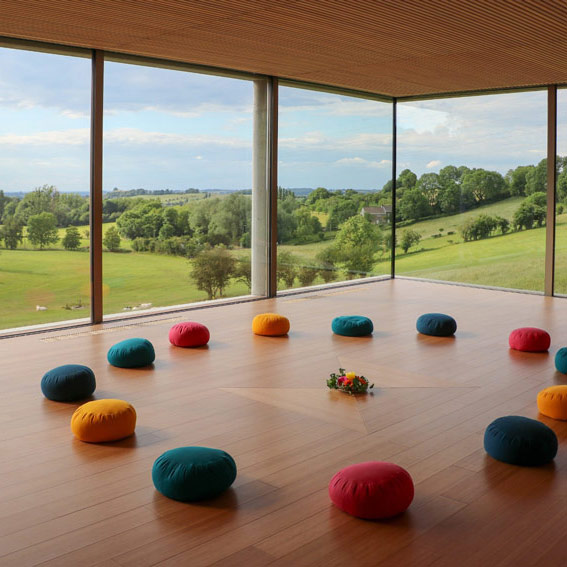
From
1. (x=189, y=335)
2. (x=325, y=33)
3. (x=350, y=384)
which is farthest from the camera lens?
(x=189, y=335)

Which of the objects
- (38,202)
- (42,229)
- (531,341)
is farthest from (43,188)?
(531,341)

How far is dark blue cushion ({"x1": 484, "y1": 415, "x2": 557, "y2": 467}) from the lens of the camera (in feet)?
11.6

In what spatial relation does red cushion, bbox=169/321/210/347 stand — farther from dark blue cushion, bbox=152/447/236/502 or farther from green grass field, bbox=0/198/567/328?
dark blue cushion, bbox=152/447/236/502

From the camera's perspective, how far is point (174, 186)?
8086 mm

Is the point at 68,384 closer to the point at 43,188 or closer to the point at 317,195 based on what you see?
the point at 43,188

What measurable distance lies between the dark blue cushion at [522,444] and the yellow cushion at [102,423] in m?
1.98

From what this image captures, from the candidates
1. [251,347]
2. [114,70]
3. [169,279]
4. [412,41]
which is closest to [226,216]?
[169,279]

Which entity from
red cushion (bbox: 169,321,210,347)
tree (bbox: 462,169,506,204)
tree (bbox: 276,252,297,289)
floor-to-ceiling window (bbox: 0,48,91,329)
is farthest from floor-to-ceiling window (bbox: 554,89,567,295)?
floor-to-ceiling window (bbox: 0,48,91,329)

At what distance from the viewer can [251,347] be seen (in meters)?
6.19

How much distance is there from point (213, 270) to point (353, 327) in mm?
2582

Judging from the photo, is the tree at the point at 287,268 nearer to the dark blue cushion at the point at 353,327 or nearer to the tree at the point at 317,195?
the tree at the point at 317,195

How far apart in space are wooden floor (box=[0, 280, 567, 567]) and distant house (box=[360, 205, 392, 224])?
3992mm

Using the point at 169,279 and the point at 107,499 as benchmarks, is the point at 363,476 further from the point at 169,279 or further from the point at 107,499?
the point at 169,279

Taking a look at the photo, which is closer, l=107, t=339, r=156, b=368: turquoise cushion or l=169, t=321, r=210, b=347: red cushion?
l=107, t=339, r=156, b=368: turquoise cushion
